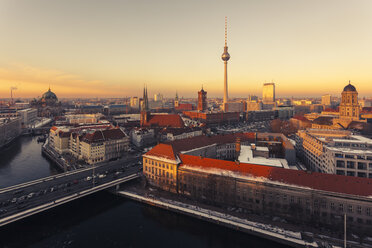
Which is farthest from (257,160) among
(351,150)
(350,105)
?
(350,105)

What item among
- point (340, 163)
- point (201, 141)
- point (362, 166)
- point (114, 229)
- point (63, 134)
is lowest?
point (114, 229)

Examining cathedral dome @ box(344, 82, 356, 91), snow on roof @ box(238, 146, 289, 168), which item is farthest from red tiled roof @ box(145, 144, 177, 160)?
cathedral dome @ box(344, 82, 356, 91)

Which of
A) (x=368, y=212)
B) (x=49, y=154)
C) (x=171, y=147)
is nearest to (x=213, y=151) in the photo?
(x=171, y=147)

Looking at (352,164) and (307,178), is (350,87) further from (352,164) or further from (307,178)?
(307,178)

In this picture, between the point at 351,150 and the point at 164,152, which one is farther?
the point at 164,152

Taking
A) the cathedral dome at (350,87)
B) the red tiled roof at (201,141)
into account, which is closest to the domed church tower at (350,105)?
the cathedral dome at (350,87)

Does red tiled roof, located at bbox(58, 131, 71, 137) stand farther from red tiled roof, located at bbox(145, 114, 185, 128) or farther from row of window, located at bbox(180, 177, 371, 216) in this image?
row of window, located at bbox(180, 177, 371, 216)
